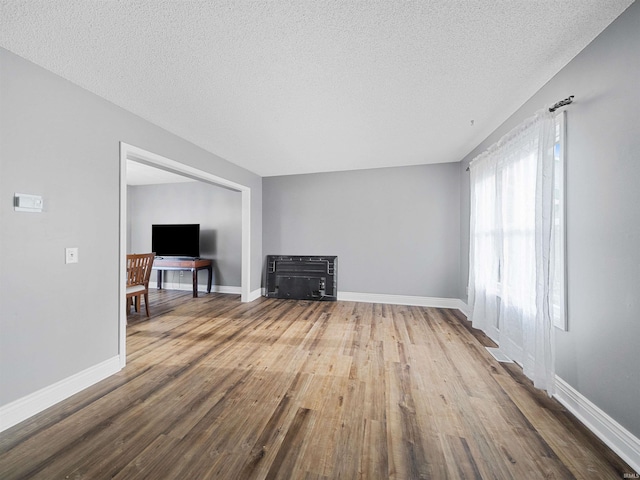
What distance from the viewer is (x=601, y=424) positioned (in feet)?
4.68

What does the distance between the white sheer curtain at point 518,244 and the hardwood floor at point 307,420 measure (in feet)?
1.10

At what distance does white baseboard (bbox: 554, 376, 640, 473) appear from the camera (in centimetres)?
126

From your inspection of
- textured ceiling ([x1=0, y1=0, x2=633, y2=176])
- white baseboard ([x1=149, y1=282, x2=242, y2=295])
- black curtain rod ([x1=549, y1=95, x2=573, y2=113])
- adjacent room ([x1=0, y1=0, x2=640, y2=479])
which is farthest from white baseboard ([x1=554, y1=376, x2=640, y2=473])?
white baseboard ([x1=149, y1=282, x2=242, y2=295])

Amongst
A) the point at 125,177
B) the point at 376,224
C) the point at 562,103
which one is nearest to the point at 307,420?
the point at 125,177

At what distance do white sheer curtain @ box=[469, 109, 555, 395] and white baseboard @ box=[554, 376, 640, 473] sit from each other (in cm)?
10

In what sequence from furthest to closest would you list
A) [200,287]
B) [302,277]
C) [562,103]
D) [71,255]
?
1. [200,287]
2. [302,277]
3. [71,255]
4. [562,103]

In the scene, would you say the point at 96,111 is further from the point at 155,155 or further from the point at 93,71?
the point at 155,155

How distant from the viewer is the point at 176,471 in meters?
1.22

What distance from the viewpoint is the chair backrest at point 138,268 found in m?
3.41

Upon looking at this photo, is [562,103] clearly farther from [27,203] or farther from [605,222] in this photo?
[27,203]

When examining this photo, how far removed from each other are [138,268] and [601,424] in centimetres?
478

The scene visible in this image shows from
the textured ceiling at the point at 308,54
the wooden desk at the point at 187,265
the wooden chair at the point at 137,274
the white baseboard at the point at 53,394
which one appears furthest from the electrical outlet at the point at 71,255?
the wooden desk at the point at 187,265

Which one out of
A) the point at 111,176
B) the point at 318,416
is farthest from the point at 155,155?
the point at 318,416

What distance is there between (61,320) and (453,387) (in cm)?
301
